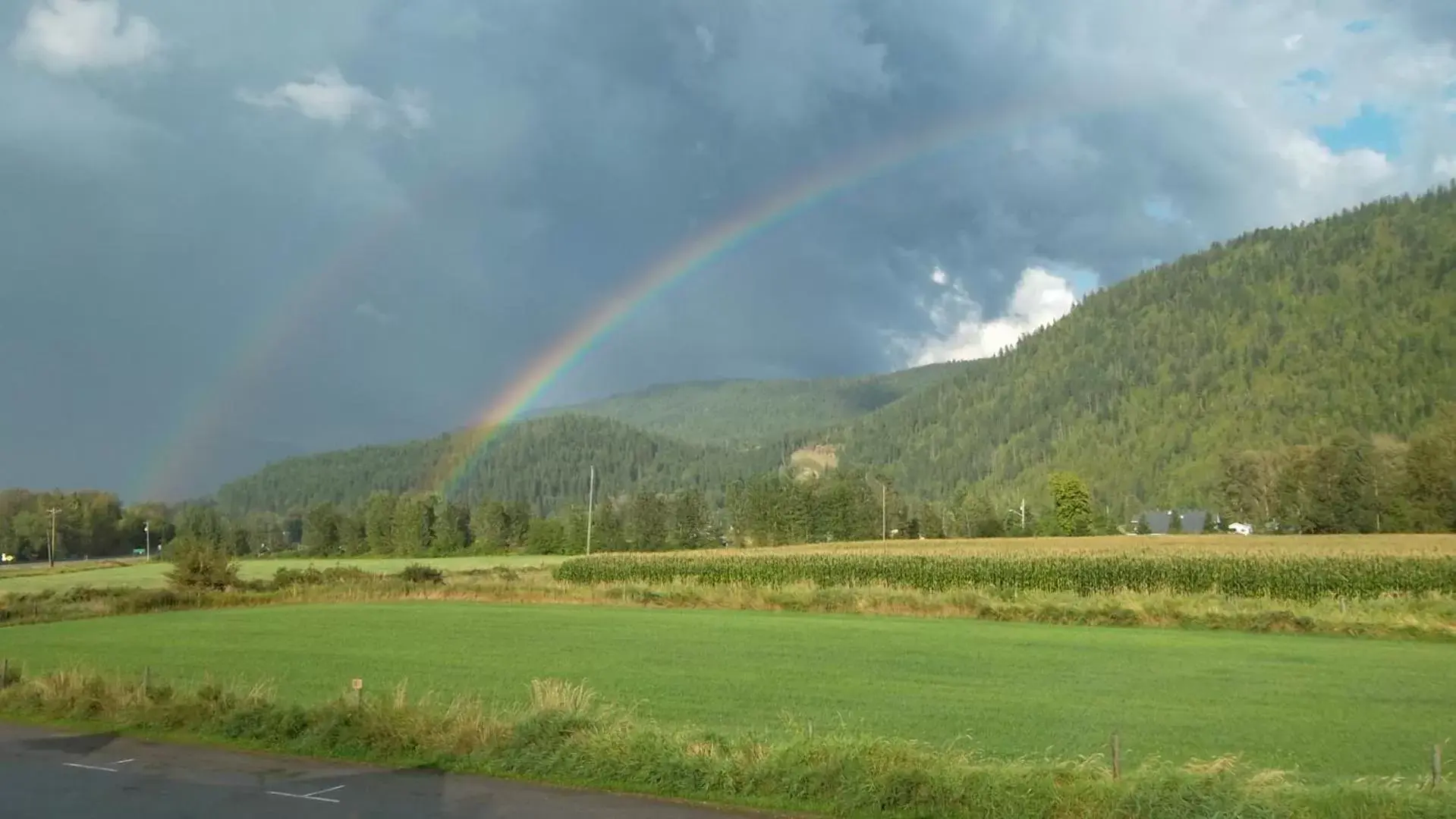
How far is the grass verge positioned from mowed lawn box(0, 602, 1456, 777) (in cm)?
332

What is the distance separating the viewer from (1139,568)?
52.2 metres

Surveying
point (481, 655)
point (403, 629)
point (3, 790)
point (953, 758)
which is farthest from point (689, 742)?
point (403, 629)

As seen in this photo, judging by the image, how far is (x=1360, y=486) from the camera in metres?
114

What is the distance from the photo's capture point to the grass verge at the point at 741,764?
423 inches

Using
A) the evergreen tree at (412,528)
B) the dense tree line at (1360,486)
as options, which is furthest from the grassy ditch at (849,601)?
the evergreen tree at (412,528)

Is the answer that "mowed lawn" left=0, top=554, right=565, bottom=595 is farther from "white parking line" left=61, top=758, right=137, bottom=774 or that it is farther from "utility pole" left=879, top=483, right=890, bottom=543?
"white parking line" left=61, top=758, right=137, bottom=774

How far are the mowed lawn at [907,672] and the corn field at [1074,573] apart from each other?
39.8 ft

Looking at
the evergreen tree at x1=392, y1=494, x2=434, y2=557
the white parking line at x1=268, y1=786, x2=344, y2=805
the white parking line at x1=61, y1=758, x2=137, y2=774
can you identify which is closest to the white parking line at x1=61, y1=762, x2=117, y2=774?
the white parking line at x1=61, y1=758, x2=137, y2=774

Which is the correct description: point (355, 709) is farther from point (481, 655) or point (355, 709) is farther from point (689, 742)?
point (481, 655)

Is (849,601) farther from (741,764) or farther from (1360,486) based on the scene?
(1360,486)

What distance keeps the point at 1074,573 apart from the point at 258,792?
47.3m

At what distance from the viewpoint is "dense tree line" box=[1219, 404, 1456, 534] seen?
10494 cm

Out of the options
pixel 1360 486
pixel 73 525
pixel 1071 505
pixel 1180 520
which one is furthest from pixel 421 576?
pixel 1180 520

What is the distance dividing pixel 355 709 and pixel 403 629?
83.0 feet
